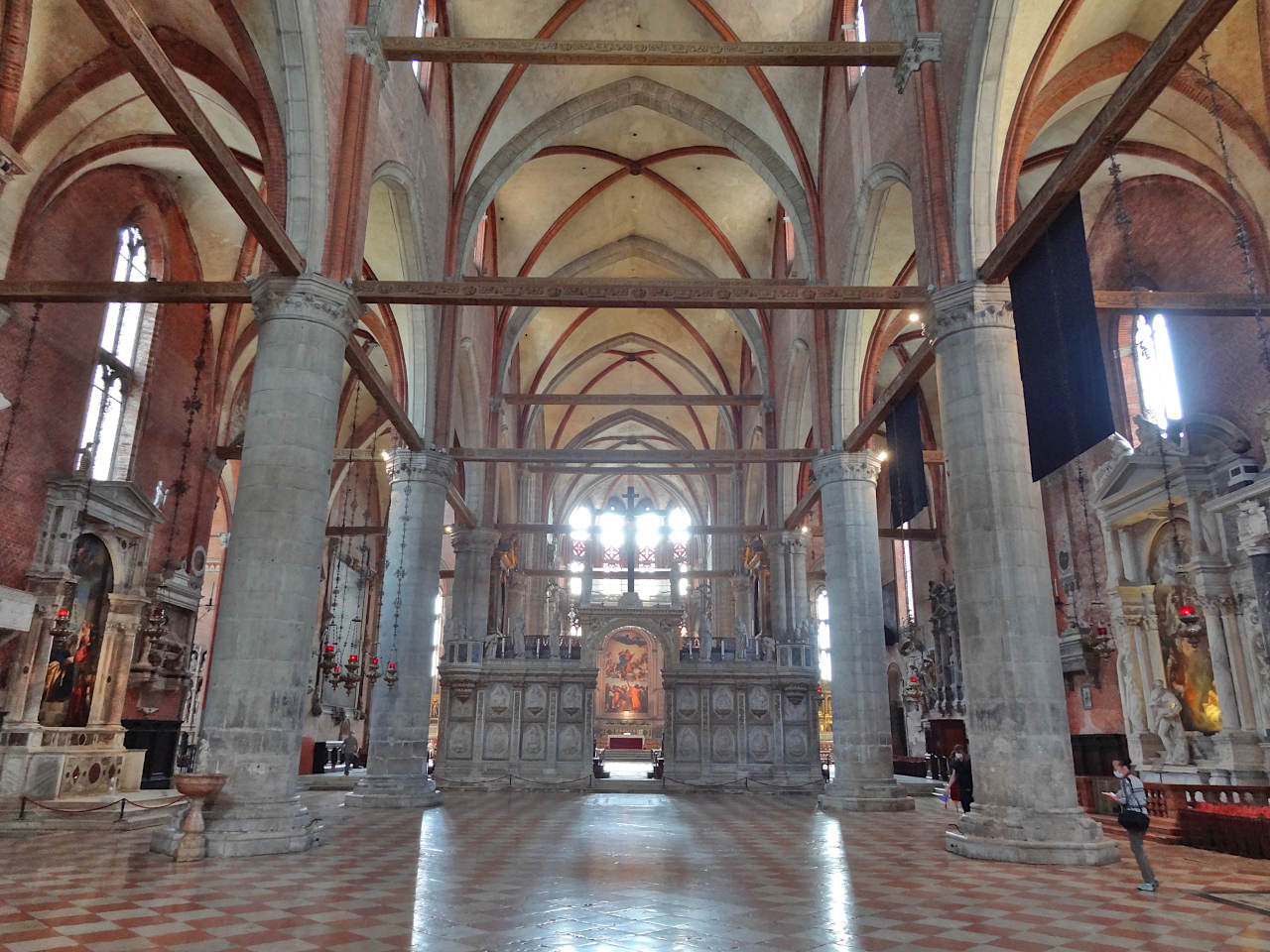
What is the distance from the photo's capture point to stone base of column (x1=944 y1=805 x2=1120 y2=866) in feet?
29.4

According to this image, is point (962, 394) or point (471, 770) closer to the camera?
point (962, 394)

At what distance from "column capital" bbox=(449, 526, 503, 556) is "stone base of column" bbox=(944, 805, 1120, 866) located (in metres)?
18.5

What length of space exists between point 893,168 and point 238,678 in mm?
12385

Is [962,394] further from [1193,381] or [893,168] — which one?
[1193,381]

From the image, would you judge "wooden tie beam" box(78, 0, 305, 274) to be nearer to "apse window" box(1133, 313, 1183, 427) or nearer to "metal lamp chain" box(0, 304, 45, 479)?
"metal lamp chain" box(0, 304, 45, 479)

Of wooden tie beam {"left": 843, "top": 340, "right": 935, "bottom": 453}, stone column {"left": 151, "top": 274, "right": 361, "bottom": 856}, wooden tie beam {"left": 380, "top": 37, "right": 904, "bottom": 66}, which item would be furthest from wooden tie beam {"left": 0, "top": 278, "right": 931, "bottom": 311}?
wooden tie beam {"left": 380, "top": 37, "right": 904, "bottom": 66}

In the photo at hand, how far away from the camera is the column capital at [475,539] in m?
25.9

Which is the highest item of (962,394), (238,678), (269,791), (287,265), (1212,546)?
(287,265)

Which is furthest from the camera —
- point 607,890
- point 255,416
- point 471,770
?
point 471,770

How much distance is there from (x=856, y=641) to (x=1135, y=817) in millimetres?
8773

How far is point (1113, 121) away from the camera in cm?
812

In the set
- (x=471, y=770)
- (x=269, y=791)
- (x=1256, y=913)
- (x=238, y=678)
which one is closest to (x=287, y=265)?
(x=238, y=678)

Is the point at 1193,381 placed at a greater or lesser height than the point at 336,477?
lesser

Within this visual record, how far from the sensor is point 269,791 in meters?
9.50
